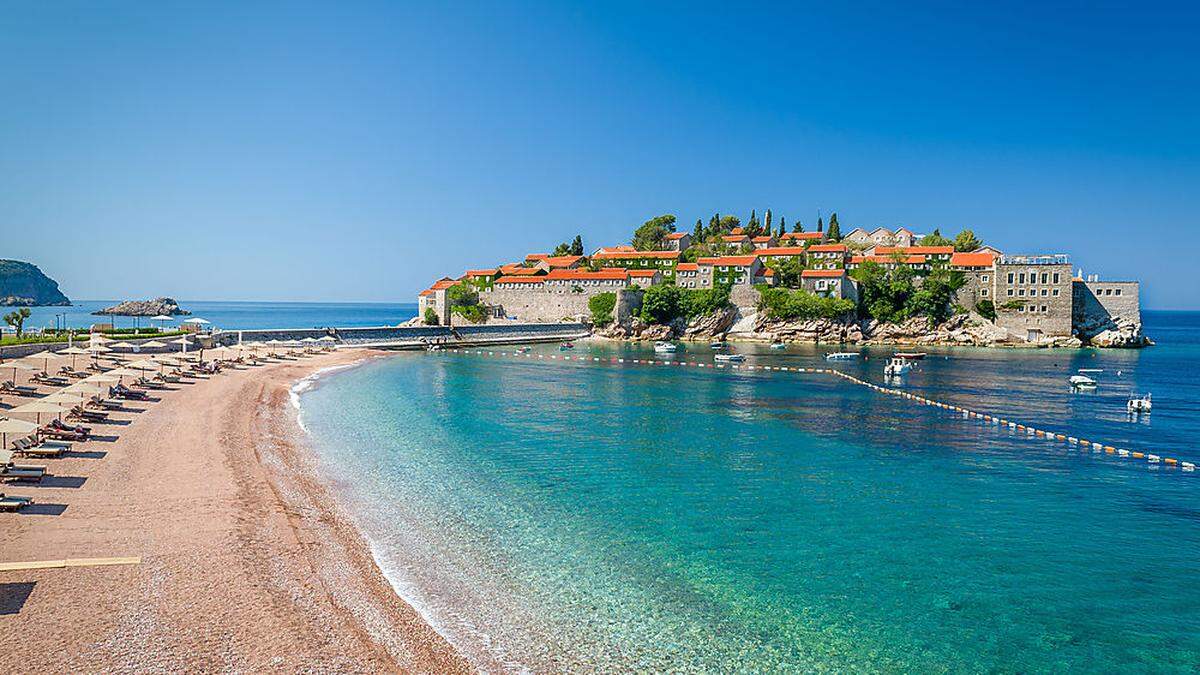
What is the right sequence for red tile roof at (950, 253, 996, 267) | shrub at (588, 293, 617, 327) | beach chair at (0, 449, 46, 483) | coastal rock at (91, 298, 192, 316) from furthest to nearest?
coastal rock at (91, 298, 192, 316), shrub at (588, 293, 617, 327), red tile roof at (950, 253, 996, 267), beach chair at (0, 449, 46, 483)

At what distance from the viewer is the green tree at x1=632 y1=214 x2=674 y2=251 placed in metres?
104

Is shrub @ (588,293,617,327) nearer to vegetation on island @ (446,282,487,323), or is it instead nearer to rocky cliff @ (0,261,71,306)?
vegetation on island @ (446,282,487,323)

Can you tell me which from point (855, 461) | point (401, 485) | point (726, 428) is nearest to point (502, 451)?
point (401, 485)

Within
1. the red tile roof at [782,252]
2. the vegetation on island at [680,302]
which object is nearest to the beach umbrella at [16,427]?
the vegetation on island at [680,302]

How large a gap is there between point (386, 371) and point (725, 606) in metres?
36.4

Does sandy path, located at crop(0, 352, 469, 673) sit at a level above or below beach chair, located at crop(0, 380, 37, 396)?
below

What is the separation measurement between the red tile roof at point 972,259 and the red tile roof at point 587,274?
128ft

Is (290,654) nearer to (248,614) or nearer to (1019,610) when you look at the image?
(248,614)

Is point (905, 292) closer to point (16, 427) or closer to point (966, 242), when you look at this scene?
point (966, 242)

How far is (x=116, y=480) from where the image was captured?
14195 mm

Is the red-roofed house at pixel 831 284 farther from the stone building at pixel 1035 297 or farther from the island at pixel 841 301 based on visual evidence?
the stone building at pixel 1035 297

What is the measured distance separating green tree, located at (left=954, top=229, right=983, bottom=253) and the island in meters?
9.76

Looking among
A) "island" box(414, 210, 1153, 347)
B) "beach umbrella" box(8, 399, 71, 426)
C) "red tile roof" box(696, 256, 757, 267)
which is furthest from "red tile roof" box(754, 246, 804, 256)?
"beach umbrella" box(8, 399, 71, 426)

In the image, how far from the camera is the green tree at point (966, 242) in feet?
304
